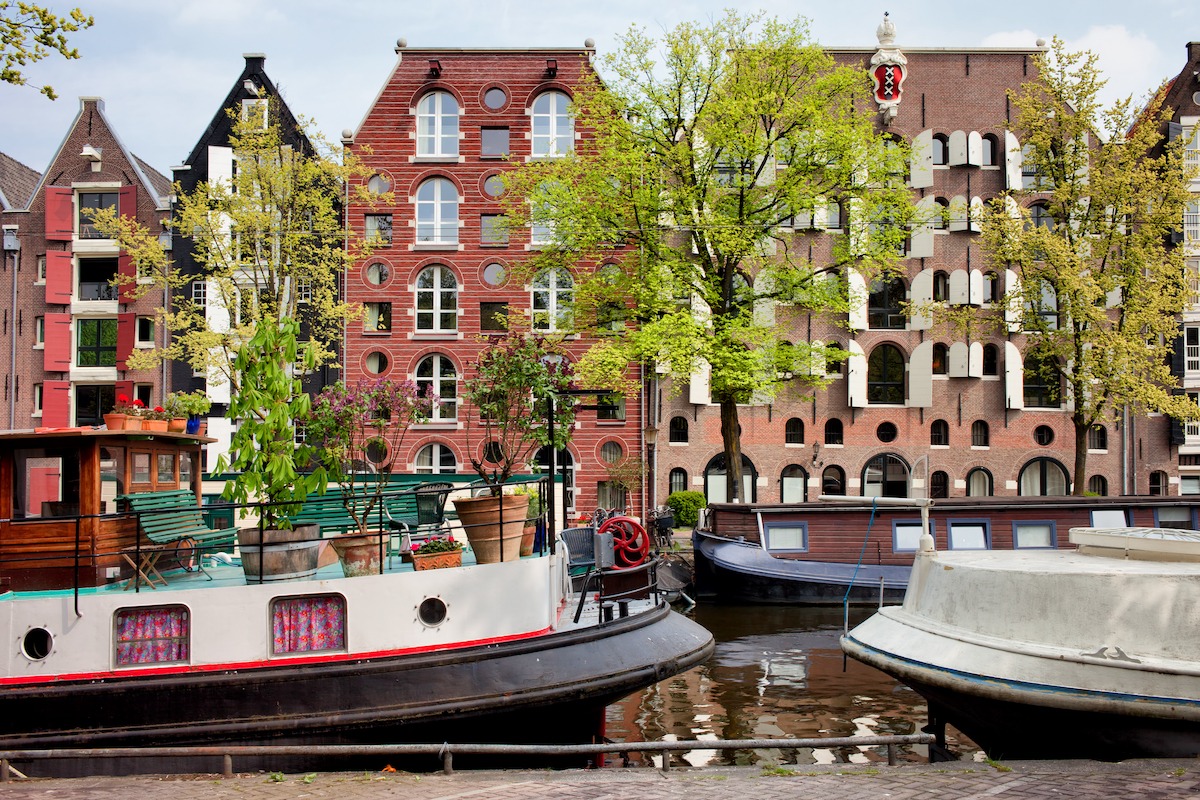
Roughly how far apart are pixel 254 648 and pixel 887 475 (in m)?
29.3

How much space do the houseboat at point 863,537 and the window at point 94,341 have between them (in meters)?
23.6

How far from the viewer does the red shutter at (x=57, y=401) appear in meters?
35.0

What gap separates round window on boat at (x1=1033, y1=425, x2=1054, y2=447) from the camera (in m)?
36.1

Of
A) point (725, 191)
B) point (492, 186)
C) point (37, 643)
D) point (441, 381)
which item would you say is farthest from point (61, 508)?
point (492, 186)

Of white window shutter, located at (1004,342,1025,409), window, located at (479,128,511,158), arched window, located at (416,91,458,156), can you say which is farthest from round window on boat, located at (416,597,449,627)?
white window shutter, located at (1004,342,1025,409)

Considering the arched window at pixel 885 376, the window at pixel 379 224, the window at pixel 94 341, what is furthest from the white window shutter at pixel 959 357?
the window at pixel 94 341

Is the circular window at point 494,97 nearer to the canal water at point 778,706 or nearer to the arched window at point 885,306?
the arched window at point 885,306

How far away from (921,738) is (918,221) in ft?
63.8

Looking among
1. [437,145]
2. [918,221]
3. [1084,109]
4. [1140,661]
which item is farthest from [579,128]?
[1140,661]

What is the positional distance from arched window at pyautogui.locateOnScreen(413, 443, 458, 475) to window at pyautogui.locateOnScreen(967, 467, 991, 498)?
58.0 ft

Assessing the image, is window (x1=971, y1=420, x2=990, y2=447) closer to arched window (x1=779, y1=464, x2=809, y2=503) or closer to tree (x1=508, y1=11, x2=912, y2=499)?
arched window (x1=779, y1=464, x2=809, y2=503)

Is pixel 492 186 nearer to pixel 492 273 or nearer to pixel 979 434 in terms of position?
pixel 492 273

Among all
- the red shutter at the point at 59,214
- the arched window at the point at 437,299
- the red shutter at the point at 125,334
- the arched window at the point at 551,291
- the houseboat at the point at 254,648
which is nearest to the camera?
the houseboat at the point at 254,648

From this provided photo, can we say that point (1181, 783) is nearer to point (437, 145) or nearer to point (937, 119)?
point (437, 145)
